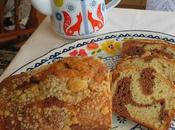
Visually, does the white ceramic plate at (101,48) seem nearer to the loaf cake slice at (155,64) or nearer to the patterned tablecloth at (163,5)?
the loaf cake slice at (155,64)

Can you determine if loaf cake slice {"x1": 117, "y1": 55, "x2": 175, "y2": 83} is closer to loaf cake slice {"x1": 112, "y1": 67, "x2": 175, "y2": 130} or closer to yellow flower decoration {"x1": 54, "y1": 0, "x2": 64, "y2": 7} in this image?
loaf cake slice {"x1": 112, "y1": 67, "x2": 175, "y2": 130}

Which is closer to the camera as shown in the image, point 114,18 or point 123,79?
point 123,79

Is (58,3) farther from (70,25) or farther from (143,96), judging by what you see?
(143,96)

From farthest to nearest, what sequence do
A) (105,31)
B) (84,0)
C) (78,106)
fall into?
(105,31) → (84,0) → (78,106)

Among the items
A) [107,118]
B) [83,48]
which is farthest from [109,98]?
[83,48]

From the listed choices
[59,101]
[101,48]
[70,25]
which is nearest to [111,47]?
[101,48]

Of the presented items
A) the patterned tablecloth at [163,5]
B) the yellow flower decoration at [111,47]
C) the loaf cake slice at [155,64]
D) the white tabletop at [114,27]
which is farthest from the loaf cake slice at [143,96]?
the patterned tablecloth at [163,5]

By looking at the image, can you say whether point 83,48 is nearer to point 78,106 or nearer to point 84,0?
point 84,0
